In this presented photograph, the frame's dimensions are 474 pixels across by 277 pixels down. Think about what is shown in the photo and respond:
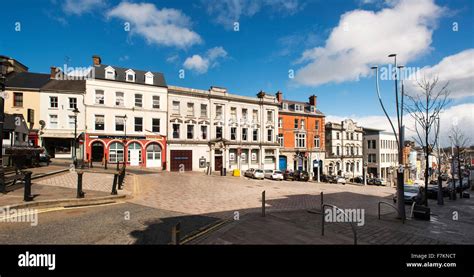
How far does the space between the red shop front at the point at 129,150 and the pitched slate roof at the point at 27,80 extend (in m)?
10.5

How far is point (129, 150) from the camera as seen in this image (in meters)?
29.6

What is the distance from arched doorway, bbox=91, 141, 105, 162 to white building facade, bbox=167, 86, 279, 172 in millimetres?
8089

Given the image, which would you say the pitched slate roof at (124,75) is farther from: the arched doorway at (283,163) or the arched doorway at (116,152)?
the arched doorway at (283,163)

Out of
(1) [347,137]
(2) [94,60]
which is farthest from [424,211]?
(1) [347,137]

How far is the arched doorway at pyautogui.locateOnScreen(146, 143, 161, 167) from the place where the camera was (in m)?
30.4

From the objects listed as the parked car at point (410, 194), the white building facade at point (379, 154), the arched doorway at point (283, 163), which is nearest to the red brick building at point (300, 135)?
the arched doorway at point (283, 163)

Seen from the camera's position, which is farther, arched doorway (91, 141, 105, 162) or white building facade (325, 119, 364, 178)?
white building facade (325, 119, 364, 178)

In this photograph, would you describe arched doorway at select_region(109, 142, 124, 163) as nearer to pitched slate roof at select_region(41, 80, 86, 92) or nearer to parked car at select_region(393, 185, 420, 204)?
pitched slate roof at select_region(41, 80, 86, 92)

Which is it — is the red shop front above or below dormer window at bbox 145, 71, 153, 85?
below

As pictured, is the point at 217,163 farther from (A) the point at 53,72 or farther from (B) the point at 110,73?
(A) the point at 53,72

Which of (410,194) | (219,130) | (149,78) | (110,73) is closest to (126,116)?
(110,73)

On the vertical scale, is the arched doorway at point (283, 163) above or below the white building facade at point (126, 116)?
below

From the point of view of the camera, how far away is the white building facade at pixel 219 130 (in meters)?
32.1
